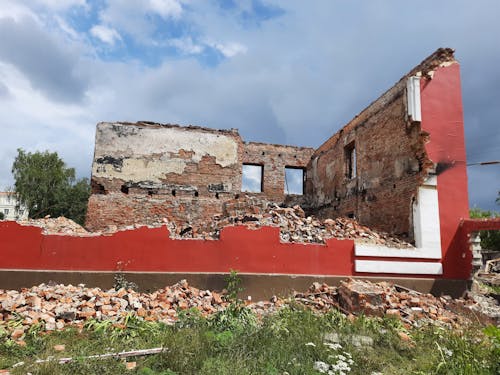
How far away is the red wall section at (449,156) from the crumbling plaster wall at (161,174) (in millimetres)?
6494

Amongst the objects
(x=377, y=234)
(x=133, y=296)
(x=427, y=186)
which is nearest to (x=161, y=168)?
(x=133, y=296)

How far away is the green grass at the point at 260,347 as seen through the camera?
12.8 ft

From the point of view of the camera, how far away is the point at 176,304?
21.8 feet

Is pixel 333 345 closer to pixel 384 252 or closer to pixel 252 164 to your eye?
pixel 384 252

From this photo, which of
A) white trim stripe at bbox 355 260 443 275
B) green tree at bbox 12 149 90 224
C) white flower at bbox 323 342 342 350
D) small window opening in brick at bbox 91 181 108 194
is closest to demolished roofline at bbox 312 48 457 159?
white trim stripe at bbox 355 260 443 275

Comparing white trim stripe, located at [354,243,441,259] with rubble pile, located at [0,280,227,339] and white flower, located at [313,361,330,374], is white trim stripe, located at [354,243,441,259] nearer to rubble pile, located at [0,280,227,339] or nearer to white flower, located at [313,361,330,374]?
rubble pile, located at [0,280,227,339]

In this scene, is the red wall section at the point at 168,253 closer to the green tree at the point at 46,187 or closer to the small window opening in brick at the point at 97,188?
the small window opening in brick at the point at 97,188

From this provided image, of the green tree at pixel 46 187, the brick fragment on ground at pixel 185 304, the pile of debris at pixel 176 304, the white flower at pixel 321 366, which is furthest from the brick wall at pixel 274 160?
the green tree at pixel 46 187

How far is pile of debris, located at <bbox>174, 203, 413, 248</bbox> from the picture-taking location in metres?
8.33

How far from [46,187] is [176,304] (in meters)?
22.0

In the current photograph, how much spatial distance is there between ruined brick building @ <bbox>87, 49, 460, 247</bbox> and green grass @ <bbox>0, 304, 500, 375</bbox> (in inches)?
163

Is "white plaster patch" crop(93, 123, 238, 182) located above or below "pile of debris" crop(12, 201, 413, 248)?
above

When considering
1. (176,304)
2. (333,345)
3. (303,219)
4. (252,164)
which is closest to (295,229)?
(303,219)

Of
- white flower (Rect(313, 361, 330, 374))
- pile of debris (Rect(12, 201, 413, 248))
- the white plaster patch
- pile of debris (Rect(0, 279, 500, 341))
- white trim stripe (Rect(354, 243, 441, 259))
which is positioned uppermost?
the white plaster patch
